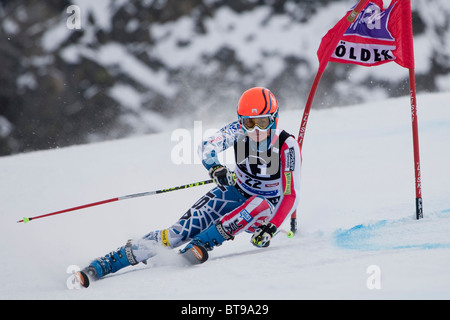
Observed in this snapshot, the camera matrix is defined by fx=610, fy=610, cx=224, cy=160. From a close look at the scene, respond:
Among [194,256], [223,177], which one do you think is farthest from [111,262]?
[223,177]

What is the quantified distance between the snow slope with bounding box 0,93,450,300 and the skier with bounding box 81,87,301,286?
142 mm

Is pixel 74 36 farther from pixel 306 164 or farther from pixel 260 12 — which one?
pixel 306 164

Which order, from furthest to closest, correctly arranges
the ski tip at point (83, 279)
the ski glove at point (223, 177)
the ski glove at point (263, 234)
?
1. the ski glove at point (223, 177)
2. the ski glove at point (263, 234)
3. the ski tip at point (83, 279)

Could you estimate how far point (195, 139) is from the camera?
1015 centimetres

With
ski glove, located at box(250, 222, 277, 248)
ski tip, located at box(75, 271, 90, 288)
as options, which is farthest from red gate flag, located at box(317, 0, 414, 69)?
ski tip, located at box(75, 271, 90, 288)

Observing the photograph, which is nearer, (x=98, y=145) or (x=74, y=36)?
(x=98, y=145)

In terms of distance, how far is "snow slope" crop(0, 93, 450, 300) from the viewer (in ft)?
9.86

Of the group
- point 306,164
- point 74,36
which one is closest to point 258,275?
point 306,164

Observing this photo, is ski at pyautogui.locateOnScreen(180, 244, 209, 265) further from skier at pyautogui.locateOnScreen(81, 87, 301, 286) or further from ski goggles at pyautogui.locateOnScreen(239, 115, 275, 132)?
ski goggles at pyautogui.locateOnScreen(239, 115, 275, 132)

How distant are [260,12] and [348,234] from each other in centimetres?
1933

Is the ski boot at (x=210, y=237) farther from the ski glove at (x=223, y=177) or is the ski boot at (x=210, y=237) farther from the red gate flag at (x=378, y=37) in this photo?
the red gate flag at (x=378, y=37)

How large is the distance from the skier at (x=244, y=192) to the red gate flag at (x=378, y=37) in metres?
1.03

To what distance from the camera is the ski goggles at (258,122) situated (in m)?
3.76

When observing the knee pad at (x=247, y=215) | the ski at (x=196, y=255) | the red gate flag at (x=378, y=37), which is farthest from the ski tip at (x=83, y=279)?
the red gate flag at (x=378, y=37)
